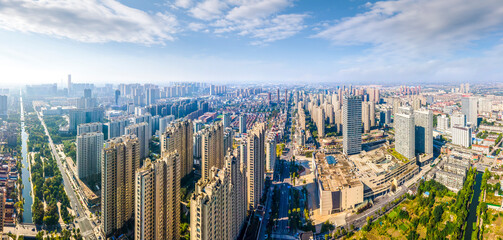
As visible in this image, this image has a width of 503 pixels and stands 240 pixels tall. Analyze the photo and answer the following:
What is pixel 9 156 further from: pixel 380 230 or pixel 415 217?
pixel 415 217

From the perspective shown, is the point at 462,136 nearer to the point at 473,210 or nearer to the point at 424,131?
the point at 424,131

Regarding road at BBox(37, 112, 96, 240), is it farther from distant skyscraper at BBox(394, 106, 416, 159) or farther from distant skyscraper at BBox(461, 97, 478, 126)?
distant skyscraper at BBox(461, 97, 478, 126)

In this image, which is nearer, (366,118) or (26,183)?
(26,183)

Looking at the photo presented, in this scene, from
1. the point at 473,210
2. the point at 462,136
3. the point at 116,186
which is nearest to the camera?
the point at 116,186

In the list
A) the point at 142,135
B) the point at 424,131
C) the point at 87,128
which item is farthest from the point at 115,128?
the point at 424,131

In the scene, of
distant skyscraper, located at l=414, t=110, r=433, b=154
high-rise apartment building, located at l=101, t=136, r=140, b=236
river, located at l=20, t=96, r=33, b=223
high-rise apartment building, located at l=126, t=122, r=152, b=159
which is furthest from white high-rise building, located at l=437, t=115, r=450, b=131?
river, located at l=20, t=96, r=33, b=223

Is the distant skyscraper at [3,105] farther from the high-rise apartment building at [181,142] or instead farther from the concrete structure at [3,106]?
the high-rise apartment building at [181,142]
